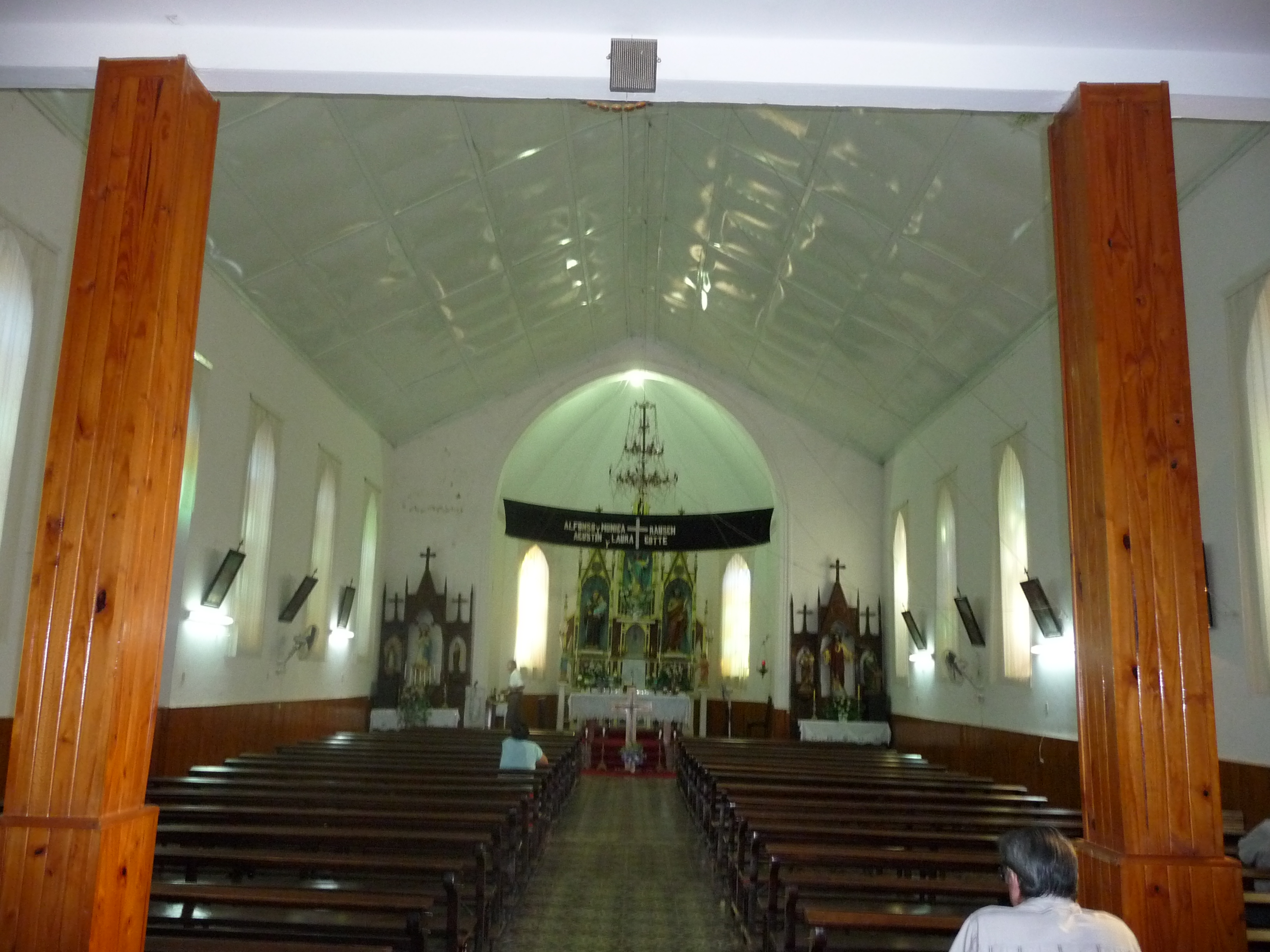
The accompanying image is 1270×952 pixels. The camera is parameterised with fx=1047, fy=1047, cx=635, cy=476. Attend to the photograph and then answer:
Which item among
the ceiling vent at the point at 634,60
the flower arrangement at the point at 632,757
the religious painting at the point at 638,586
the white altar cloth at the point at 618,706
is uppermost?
the ceiling vent at the point at 634,60

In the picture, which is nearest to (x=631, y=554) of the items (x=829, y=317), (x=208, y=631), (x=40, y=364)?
(x=829, y=317)

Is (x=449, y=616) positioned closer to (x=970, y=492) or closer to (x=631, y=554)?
(x=631, y=554)

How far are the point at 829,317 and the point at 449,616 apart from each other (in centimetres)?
780

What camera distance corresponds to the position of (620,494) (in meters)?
19.9

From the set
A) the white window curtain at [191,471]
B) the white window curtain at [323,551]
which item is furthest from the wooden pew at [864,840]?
the white window curtain at [323,551]

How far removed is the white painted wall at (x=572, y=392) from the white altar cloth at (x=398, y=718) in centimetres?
106

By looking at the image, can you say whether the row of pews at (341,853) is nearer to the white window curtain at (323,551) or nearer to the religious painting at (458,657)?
the white window curtain at (323,551)

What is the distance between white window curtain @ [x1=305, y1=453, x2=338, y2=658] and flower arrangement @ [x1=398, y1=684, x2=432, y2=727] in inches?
83.8

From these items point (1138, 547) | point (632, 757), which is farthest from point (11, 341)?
point (632, 757)

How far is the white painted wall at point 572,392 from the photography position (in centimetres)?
1677

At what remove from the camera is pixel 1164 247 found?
11.8ft

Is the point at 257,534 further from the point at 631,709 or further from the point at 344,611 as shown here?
the point at 631,709

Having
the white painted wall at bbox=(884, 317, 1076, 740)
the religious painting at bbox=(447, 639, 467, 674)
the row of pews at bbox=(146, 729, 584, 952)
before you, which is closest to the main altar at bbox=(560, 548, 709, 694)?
the religious painting at bbox=(447, 639, 467, 674)

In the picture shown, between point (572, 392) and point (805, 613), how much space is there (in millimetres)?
5199
